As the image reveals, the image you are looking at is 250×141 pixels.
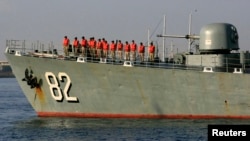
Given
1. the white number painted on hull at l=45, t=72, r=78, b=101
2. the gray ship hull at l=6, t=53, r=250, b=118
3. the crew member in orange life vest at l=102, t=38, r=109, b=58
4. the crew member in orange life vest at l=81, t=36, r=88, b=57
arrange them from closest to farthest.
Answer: the gray ship hull at l=6, t=53, r=250, b=118 → the white number painted on hull at l=45, t=72, r=78, b=101 → the crew member in orange life vest at l=81, t=36, r=88, b=57 → the crew member in orange life vest at l=102, t=38, r=109, b=58

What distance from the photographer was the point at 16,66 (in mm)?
30938

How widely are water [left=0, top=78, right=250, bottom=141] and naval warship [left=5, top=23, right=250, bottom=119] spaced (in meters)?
0.78

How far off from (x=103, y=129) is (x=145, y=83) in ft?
14.3

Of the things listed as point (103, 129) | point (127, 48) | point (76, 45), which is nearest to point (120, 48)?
point (127, 48)

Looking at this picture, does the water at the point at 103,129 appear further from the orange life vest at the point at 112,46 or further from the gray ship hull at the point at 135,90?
the orange life vest at the point at 112,46

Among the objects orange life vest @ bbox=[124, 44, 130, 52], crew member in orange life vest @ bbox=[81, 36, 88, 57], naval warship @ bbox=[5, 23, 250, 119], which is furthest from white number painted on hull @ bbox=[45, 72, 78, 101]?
orange life vest @ bbox=[124, 44, 130, 52]

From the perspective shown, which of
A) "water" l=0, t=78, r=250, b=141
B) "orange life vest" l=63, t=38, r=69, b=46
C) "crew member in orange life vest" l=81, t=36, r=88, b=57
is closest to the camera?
"water" l=0, t=78, r=250, b=141

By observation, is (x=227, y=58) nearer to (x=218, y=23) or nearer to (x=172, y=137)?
(x=218, y=23)

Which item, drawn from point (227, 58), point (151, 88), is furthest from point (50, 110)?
point (227, 58)

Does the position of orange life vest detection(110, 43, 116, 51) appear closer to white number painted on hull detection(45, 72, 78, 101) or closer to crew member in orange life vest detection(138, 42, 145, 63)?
crew member in orange life vest detection(138, 42, 145, 63)

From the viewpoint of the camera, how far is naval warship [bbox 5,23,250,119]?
28.8 m

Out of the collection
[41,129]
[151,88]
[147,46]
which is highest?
[147,46]

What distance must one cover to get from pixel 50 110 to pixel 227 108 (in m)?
10.1

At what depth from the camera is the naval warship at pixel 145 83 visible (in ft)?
94.5
